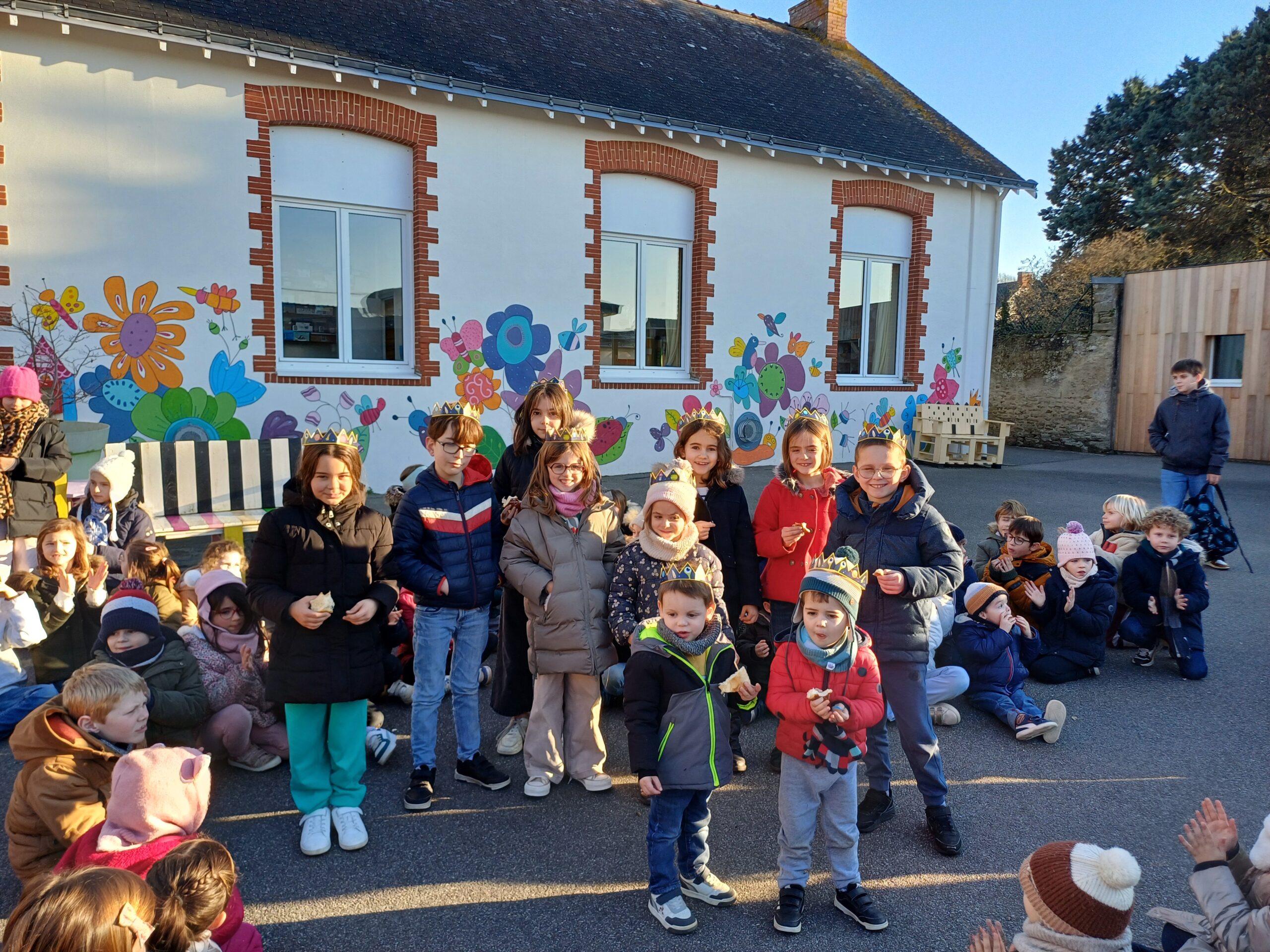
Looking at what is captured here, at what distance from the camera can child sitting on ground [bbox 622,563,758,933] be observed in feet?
9.45

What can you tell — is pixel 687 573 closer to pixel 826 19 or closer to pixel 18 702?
pixel 18 702

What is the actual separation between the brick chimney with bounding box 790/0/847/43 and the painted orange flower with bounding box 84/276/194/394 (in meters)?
13.8

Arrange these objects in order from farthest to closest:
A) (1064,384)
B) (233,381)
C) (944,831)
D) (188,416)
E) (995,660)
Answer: (1064,384) < (233,381) < (188,416) < (995,660) < (944,831)

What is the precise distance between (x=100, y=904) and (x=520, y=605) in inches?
98.8

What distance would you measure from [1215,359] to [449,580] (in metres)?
17.3

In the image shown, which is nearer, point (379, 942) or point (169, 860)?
point (169, 860)

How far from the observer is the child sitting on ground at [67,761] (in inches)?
113

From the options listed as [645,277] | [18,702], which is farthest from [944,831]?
[645,277]

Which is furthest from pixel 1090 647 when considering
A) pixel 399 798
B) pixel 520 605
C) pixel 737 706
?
pixel 399 798

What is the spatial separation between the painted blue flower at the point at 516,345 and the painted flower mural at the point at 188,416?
3008mm

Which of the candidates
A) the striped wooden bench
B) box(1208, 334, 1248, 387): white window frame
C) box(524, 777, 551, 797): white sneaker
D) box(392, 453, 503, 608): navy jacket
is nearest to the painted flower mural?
the striped wooden bench

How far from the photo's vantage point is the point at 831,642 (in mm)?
2957

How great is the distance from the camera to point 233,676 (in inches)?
162

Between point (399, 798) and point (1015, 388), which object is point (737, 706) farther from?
point (1015, 388)
